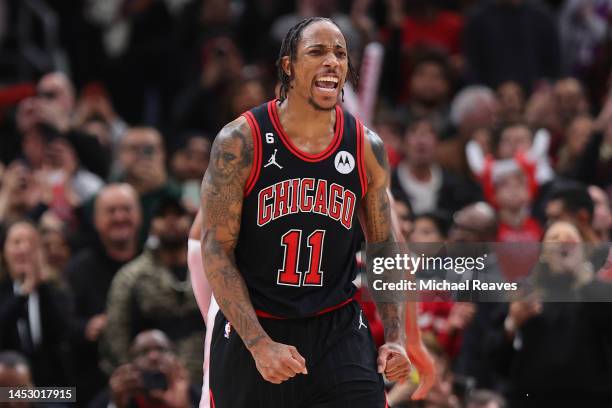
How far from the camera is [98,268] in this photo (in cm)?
1006

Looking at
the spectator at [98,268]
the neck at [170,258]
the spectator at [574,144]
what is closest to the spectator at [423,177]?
the spectator at [574,144]

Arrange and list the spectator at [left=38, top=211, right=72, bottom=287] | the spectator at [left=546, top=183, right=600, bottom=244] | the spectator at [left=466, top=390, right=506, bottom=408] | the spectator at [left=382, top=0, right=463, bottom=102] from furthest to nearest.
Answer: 1. the spectator at [left=382, top=0, right=463, bottom=102]
2. the spectator at [left=38, top=211, right=72, bottom=287]
3. the spectator at [left=546, top=183, right=600, bottom=244]
4. the spectator at [left=466, top=390, right=506, bottom=408]

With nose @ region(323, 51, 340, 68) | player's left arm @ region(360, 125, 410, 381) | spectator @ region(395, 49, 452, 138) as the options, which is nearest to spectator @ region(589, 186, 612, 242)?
spectator @ region(395, 49, 452, 138)

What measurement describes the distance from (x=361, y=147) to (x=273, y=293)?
77 centimetres

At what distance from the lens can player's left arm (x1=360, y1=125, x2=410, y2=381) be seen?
611cm

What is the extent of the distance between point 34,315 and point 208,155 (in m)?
2.67

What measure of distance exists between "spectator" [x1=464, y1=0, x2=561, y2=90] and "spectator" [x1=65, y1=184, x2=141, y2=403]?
440 cm

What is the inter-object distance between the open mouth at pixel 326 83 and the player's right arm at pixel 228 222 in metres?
0.37

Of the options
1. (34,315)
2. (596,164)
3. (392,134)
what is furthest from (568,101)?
(34,315)

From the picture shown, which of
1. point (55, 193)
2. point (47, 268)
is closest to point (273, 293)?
point (47, 268)

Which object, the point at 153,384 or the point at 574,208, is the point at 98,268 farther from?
the point at 574,208

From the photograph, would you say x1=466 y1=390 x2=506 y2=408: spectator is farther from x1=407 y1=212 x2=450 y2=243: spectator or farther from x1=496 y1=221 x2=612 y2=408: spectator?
x1=407 y1=212 x2=450 y2=243: spectator

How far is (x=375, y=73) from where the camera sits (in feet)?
41.6

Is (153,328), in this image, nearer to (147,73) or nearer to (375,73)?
(375,73)
